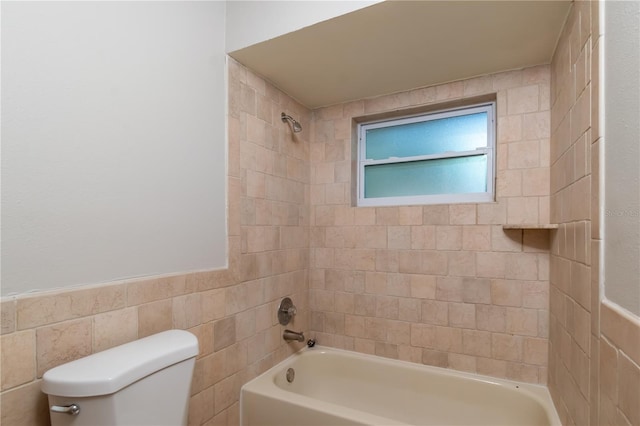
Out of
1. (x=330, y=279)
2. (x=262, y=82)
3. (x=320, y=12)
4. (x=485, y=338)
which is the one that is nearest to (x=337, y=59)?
(x=320, y=12)

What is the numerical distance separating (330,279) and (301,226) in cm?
44

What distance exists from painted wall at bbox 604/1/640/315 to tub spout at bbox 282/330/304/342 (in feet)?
5.26

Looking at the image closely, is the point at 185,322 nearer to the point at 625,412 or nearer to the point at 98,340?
the point at 98,340

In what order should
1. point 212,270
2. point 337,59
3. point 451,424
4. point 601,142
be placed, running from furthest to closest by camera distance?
1. point 451,424
2. point 337,59
3. point 212,270
4. point 601,142

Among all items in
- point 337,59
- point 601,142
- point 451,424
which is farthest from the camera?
point 451,424

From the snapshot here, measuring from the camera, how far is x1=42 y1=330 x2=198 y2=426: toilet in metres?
0.84

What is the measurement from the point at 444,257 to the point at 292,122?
1314 mm

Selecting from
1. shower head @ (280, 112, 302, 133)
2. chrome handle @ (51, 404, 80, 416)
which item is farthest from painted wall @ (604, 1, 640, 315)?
shower head @ (280, 112, 302, 133)

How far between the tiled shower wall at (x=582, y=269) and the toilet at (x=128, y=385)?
49.2 inches

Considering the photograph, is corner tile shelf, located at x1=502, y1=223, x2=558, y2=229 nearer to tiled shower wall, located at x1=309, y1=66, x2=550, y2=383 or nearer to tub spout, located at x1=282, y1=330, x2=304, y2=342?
tiled shower wall, located at x1=309, y1=66, x2=550, y2=383

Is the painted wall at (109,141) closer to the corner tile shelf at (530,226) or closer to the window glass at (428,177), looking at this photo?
the window glass at (428,177)

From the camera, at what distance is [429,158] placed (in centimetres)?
207

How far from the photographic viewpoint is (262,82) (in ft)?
6.09

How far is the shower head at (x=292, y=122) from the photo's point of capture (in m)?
2.04
